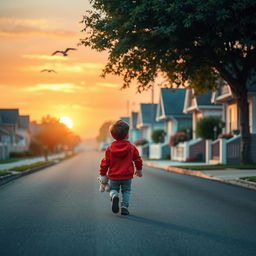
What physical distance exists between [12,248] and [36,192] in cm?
779

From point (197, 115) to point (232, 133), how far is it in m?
13.0

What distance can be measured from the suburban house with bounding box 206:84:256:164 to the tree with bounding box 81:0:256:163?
381 cm

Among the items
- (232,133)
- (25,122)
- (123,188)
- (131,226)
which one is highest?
(25,122)

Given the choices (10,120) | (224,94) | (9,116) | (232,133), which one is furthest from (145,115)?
(232,133)

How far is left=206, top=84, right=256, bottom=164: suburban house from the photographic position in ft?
102

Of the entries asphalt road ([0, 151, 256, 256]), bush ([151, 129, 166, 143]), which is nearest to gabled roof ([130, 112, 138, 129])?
bush ([151, 129, 166, 143])

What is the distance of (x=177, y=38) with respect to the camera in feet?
65.7

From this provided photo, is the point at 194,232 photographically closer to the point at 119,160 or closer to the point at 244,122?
the point at 119,160

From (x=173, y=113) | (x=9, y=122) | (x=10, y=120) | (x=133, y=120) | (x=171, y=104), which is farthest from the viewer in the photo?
(x=133, y=120)

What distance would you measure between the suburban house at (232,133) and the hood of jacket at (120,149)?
19.7m

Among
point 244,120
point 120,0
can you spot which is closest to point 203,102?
point 244,120

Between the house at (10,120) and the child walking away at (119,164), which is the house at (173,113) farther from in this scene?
the child walking away at (119,164)

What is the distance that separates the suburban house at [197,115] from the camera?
4003cm

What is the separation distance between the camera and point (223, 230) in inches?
296
